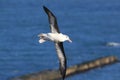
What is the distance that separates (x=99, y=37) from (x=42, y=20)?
4.50m

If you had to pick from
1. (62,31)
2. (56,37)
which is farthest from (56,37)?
(62,31)

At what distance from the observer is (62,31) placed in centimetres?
2150

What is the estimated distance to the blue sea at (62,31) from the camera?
15.4 metres

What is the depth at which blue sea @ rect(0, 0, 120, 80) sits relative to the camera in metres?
15.4

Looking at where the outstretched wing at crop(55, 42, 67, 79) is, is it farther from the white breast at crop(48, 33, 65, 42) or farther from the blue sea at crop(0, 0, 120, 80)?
the blue sea at crop(0, 0, 120, 80)

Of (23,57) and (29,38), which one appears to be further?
(29,38)

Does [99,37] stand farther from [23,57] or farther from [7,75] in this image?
[7,75]

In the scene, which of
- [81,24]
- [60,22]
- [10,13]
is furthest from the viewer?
[10,13]

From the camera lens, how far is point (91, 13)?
25.3 m

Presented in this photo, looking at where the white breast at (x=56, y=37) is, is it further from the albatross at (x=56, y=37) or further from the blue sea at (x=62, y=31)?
the blue sea at (x=62, y=31)

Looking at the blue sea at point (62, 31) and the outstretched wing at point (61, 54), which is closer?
the outstretched wing at point (61, 54)

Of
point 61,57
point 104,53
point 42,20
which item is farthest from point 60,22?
point 61,57

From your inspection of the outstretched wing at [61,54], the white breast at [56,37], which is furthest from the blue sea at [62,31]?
the white breast at [56,37]

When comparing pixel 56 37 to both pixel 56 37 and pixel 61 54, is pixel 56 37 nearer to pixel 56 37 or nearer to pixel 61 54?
pixel 56 37
